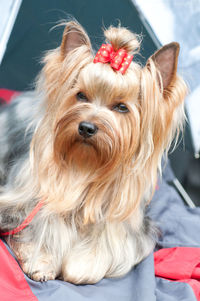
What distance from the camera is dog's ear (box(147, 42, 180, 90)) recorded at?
1.74 m

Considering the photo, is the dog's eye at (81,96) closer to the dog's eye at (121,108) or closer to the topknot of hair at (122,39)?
the dog's eye at (121,108)

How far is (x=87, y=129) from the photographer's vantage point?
5.66ft

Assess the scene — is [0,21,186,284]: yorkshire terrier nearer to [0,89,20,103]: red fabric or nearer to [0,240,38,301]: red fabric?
[0,240,38,301]: red fabric

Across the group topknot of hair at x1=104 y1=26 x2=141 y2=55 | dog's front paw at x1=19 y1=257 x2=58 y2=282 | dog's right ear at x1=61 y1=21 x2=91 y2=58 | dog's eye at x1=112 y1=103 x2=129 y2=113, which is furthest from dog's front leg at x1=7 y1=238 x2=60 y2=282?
topknot of hair at x1=104 y1=26 x2=141 y2=55

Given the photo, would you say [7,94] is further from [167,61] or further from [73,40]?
[167,61]

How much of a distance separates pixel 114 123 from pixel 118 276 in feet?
3.01

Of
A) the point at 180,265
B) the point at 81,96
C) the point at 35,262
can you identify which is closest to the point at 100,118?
the point at 81,96

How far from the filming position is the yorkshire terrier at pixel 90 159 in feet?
5.90

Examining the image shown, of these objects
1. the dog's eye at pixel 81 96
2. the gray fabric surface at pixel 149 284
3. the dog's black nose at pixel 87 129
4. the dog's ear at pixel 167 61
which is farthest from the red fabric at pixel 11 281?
the dog's ear at pixel 167 61

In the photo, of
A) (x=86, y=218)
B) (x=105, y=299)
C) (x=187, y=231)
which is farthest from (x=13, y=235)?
(x=187, y=231)

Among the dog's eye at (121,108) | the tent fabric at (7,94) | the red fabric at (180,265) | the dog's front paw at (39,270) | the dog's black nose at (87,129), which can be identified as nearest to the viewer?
the dog's black nose at (87,129)

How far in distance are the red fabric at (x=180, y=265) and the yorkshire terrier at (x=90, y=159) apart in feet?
0.45

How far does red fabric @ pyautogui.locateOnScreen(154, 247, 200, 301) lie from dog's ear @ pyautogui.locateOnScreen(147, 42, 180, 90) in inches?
43.0

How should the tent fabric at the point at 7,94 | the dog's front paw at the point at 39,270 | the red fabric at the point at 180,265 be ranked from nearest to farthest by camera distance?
the dog's front paw at the point at 39,270 → the red fabric at the point at 180,265 → the tent fabric at the point at 7,94
